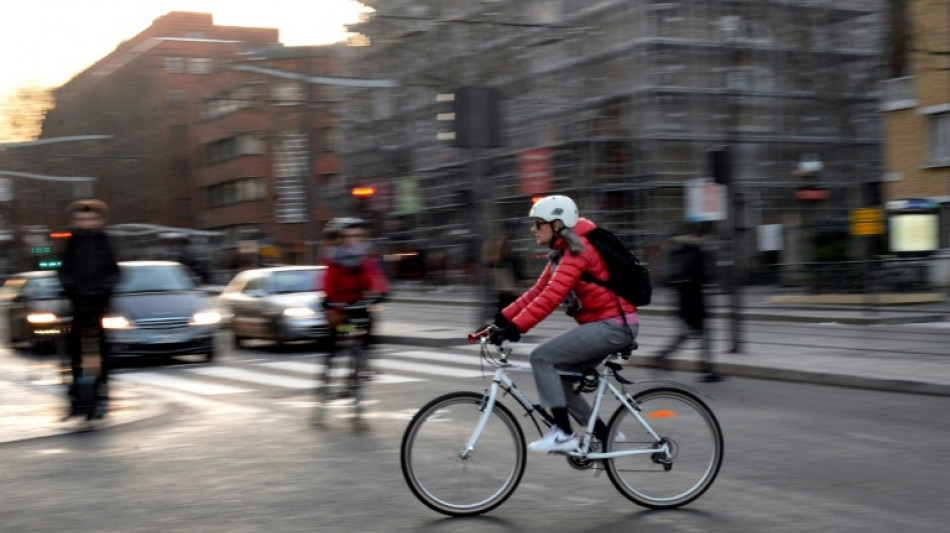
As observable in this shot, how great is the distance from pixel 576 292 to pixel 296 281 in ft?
46.8

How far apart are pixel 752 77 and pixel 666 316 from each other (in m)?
19.0

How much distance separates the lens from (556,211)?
20.7 ft

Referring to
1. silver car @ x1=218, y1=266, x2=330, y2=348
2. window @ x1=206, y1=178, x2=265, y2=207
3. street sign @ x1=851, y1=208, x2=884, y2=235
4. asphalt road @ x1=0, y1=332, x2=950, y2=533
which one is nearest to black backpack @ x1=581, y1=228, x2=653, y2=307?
asphalt road @ x1=0, y1=332, x2=950, y2=533

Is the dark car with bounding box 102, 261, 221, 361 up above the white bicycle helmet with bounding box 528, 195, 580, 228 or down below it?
below

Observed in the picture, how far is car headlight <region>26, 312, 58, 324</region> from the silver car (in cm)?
283

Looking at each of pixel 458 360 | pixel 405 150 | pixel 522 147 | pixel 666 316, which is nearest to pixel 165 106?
pixel 405 150

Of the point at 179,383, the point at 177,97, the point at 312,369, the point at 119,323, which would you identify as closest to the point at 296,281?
the point at 119,323

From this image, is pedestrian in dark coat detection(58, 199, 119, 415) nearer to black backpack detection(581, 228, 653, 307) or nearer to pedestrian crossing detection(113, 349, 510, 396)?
pedestrian crossing detection(113, 349, 510, 396)

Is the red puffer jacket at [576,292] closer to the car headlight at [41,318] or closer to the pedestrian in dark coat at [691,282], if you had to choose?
the pedestrian in dark coat at [691,282]

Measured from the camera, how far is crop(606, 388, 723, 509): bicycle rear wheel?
6.49 metres

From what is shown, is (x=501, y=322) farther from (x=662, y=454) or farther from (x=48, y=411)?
(x=48, y=411)

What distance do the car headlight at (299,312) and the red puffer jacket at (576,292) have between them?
506 inches

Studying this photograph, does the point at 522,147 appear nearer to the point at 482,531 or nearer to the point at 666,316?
the point at 666,316

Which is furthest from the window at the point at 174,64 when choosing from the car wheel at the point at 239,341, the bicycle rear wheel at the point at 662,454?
the bicycle rear wheel at the point at 662,454
